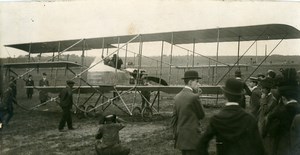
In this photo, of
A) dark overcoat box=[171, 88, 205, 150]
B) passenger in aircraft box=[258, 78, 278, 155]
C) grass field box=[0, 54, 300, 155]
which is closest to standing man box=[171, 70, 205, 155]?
dark overcoat box=[171, 88, 205, 150]

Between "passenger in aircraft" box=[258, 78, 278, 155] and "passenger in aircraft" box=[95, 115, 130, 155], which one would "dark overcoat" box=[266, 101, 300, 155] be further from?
"passenger in aircraft" box=[95, 115, 130, 155]

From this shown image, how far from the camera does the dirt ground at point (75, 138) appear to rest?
6.94 meters

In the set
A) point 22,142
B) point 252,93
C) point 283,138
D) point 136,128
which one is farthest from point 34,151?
point 283,138

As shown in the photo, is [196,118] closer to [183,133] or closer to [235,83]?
[183,133]

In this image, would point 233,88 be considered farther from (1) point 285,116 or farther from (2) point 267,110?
(2) point 267,110

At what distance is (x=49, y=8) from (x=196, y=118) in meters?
9.36

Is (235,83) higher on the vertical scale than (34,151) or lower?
higher

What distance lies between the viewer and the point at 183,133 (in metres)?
4.13

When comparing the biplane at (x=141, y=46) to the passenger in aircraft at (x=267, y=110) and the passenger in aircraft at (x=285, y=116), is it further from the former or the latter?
the passenger in aircraft at (x=285, y=116)

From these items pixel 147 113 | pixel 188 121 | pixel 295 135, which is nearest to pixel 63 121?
pixel 147 113

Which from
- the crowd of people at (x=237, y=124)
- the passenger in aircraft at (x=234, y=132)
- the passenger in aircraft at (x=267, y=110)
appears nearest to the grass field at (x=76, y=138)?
the crowd of people at (x=237, y=124)

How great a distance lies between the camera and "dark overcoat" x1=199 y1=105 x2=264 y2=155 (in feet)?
8.95

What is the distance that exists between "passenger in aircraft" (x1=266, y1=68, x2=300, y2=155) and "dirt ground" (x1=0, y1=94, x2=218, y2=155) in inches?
114

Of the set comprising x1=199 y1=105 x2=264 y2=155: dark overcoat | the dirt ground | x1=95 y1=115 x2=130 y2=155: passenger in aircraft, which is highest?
x1=199 y1=105 x2=264 y2=155: dark overcoat
